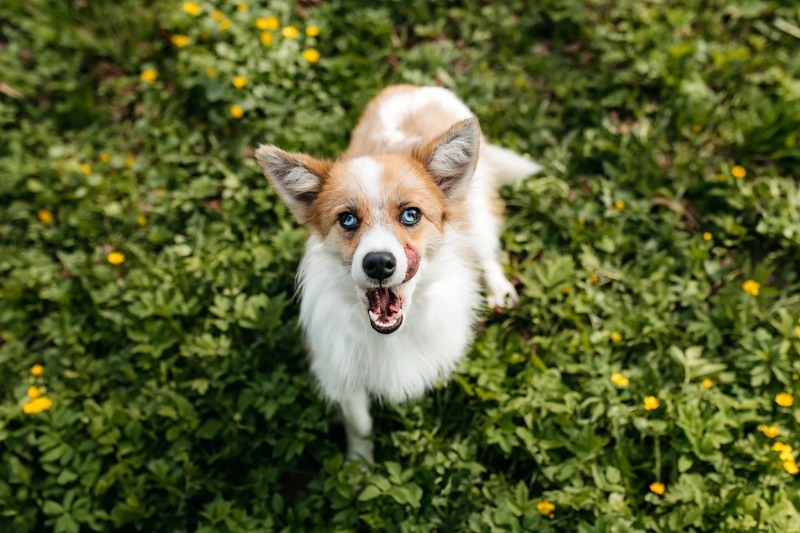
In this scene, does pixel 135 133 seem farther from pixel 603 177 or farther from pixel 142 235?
pixel 603 177

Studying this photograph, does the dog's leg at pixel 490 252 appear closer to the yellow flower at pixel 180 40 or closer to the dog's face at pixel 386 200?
the dog's face at pixel 386 200

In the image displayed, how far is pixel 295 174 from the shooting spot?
9.05ft

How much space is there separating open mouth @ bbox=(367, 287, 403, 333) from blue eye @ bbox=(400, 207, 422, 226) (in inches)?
12.0

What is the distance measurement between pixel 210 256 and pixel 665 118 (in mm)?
3076

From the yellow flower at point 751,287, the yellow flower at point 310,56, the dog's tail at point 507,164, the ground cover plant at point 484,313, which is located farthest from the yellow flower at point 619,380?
the yellow flower at point 310,56

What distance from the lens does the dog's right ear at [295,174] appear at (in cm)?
266

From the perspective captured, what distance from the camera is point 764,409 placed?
3.15m

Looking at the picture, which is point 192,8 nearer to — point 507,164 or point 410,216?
point 507,164

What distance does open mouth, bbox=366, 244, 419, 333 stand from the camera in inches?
102

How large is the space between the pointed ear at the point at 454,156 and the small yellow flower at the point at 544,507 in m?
1.48

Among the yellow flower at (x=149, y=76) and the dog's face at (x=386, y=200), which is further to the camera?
the yellow flower at (x=149, y=76)

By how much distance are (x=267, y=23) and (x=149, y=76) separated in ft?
3.07

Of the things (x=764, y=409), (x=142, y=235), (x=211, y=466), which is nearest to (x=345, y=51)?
(x=142, y=235)

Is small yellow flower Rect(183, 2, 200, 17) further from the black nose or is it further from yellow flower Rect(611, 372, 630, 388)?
yellow flower Rect(611, 372, 630, 388)
